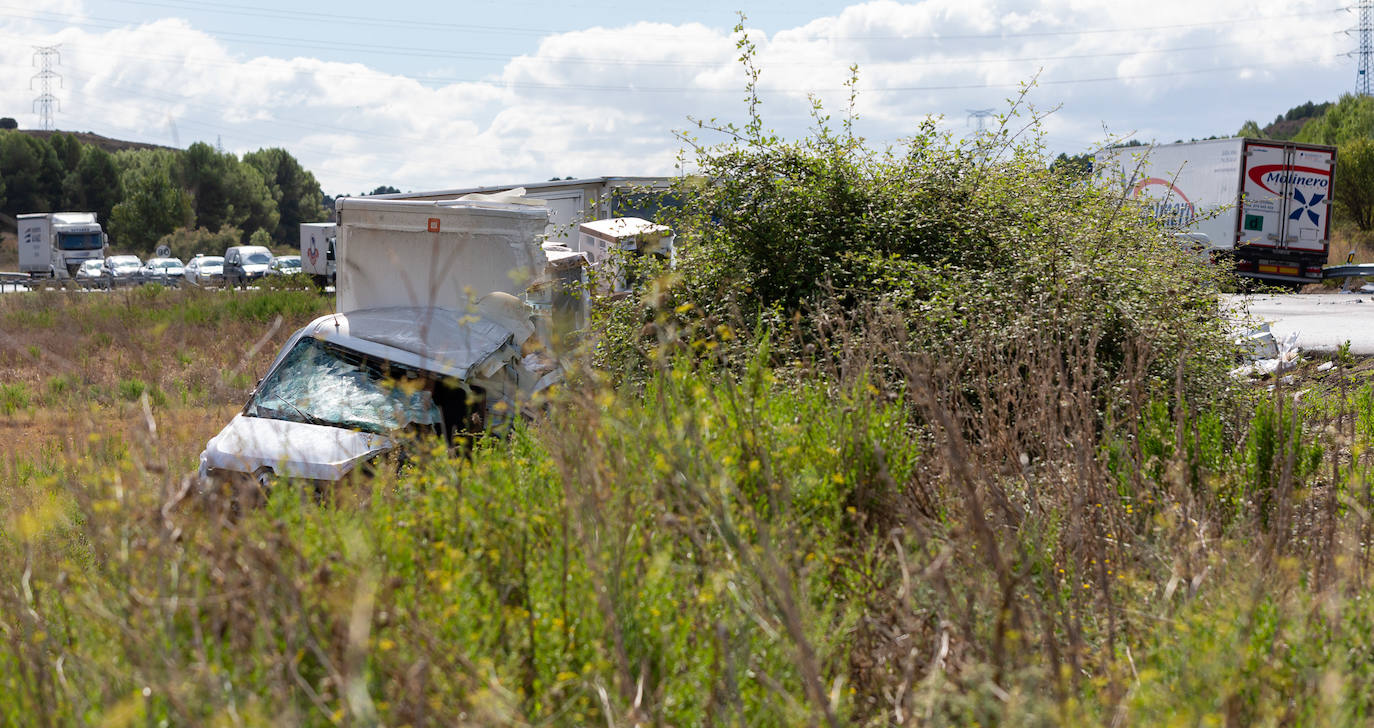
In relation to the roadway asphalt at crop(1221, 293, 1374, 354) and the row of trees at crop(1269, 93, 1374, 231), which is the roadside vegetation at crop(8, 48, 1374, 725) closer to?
the roadway asphalt at crop(1221, 293, 1374, 354)

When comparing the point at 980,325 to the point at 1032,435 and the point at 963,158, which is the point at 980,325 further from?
the point at 963,158

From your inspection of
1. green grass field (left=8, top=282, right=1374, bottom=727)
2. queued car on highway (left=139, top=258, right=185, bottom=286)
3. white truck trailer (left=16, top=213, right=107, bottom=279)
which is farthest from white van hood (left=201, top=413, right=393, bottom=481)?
white truck trailer (left=16, top=213, right=107, bottom=279)

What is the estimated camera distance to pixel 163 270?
141ft

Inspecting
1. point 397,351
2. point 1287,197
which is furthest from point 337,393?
point 1287,197

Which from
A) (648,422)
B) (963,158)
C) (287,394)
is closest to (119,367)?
(287,394)

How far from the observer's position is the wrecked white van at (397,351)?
696 centimetres

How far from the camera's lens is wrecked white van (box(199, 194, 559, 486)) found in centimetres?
696

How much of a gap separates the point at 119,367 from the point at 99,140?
337 feet

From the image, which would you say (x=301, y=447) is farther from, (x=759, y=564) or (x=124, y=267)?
(x=124, y=267)

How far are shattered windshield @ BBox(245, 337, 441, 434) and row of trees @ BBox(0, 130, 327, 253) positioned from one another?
56296mm

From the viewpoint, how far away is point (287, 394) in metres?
7.92

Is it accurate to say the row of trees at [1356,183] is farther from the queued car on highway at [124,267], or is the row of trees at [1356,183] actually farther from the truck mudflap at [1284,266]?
the queued car on highway at [124,267]

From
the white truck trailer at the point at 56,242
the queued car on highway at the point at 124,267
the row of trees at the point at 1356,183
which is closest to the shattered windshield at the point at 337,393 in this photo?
the queued car on highway at the point at 124,267

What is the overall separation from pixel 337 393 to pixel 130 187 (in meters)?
60.9
